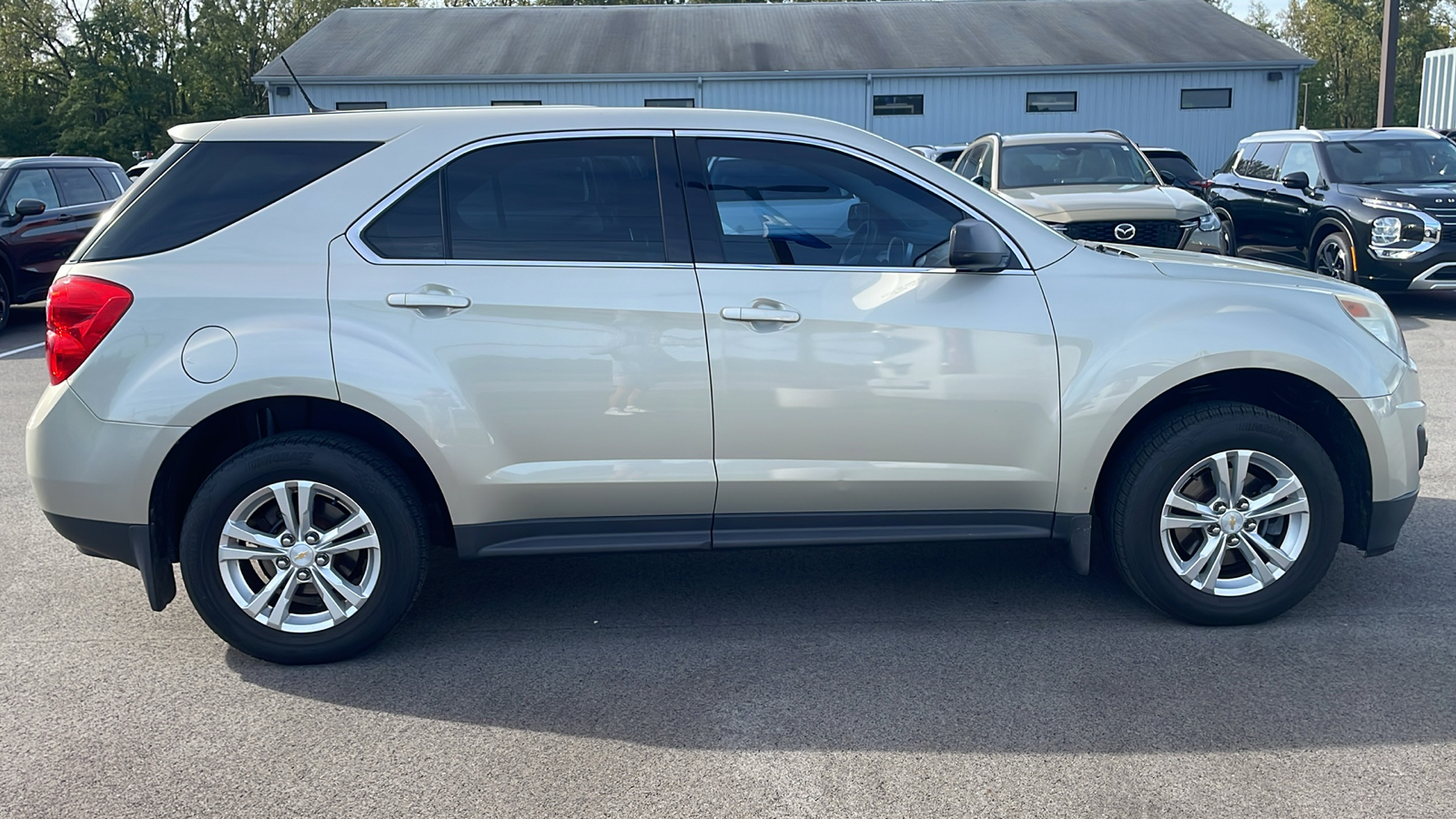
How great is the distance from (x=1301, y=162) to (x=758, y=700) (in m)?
11.4

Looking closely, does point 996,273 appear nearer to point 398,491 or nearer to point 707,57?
point 398,491

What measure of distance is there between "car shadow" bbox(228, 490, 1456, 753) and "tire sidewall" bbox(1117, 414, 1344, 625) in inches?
4.3

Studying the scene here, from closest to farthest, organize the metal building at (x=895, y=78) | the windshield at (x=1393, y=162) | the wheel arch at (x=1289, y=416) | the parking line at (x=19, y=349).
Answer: the wheel arch at (x=1289, y=416) → the parking line at (x=19, y=349) → the windshield at (x=1393, y=162) → the metal building at (x=895, y=78)

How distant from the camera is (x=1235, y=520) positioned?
14.2ft

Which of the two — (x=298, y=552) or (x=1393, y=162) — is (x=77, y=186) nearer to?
(x=298, y=552)

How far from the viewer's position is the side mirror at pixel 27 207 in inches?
521

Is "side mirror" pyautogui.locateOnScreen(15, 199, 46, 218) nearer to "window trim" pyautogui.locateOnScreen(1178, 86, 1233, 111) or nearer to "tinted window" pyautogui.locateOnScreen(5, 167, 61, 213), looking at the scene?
"tinted window" pyautogui.locateOnScreen(5, 167, 61, 213)

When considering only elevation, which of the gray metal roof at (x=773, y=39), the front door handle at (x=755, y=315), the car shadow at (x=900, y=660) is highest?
the gray metal roof at (x=773, y=39)

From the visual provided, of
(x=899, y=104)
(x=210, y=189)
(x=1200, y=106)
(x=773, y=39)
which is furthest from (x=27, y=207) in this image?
(x=1200, y=106)

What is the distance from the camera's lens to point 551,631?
452 centimetres

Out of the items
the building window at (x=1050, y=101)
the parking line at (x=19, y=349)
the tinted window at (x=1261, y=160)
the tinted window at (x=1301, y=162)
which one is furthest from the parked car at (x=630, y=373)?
the building window at (x=1050, y=101)

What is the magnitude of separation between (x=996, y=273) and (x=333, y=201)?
2.26 m

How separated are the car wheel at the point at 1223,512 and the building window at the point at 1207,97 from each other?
1081 inches

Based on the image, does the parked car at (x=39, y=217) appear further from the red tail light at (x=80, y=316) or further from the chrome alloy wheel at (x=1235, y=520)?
the chrome alloy wheel at (x=1235, y=520)
